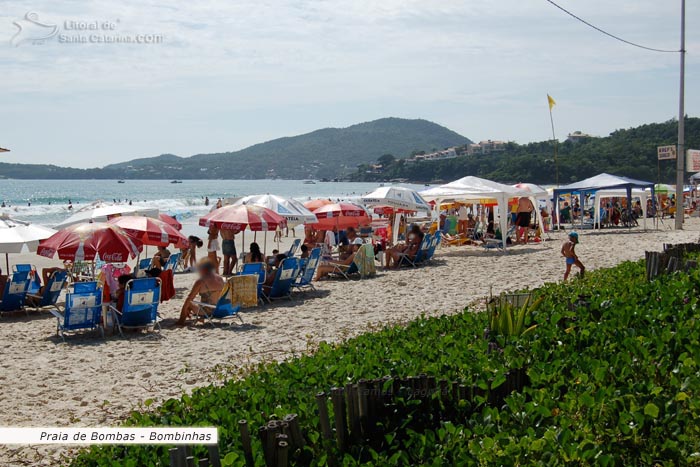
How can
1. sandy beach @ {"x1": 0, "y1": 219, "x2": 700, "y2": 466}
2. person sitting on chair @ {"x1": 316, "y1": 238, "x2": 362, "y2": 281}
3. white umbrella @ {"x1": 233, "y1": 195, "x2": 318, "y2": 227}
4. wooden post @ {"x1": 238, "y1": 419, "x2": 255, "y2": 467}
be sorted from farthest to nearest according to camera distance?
1. white umbrella @ {"x1": 233, "y1": 195, "x2": 318, "y2": 227}
2. person sitting on chair @ {"x1": 316, "y1": 238, "x2": 362, "y2": 281}
3. sandy beach @ {"x1": 0, "y1": 219, "x2": 700, "y2": 466}
4. wooden post @ {"x1": 238, "y1": 419, "x2": 255, "y2": 467}

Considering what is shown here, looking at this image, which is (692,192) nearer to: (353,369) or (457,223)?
(457,223)

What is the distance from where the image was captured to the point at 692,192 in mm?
43062

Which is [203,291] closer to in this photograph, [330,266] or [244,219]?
[244,219]

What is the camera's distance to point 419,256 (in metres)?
15.8

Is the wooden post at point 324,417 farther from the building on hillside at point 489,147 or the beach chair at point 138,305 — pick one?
the building on hillside at point 489,147

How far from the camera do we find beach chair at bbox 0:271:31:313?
10.6 metres

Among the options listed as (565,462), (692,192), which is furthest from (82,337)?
(692,192)

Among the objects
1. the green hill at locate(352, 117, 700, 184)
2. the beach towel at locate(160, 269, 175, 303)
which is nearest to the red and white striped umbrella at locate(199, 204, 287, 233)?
the beach towel at locate(160, 269, 175, 303)

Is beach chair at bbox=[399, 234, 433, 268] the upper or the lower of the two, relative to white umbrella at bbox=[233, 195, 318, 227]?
lower

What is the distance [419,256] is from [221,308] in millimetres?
7144

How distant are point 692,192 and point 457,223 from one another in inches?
1056

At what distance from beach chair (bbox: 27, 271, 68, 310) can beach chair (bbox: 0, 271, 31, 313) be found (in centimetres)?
35

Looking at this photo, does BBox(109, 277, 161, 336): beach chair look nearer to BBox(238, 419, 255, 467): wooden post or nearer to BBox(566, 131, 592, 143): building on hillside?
BBox(238, 419, 255, 467): wooden post

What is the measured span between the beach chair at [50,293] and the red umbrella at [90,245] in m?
0.89
